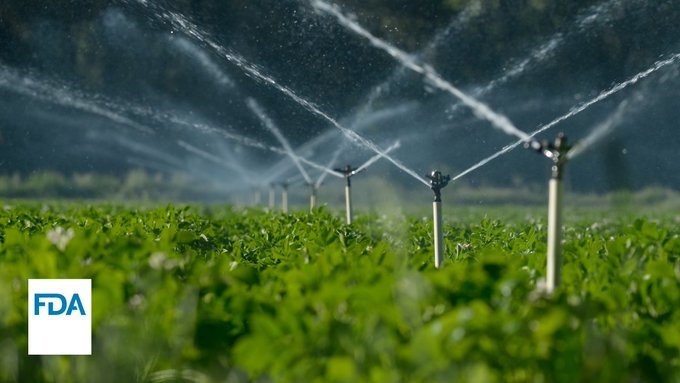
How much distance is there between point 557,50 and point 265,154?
48.2ft

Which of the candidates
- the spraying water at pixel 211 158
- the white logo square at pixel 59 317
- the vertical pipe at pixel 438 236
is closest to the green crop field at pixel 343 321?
the white logo square at pixel 59 317

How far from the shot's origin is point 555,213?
3.57 meters

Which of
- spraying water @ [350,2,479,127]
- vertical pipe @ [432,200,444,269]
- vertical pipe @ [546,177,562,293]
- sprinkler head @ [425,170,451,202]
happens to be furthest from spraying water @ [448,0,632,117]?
vertical pipe @ [546,177,562,293]

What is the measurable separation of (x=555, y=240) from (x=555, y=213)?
0.37ft

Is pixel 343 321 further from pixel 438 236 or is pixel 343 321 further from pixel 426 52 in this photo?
pixel 426 52

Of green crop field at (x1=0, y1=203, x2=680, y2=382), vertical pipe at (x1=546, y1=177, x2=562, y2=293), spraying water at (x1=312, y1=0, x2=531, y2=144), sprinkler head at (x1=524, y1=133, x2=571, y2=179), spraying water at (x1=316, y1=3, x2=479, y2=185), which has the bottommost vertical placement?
green crop field at (x1=0, y1=203, x2=680, y2=382)

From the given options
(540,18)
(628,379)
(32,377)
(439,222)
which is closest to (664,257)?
(628,379)

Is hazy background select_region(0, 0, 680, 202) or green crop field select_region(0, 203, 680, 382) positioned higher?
hazy background select_region(0, 0, 680, 202)

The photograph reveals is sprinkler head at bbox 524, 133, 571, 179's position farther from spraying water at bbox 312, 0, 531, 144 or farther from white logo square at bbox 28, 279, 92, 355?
white logo square at bbox 28, 279, 92, 355

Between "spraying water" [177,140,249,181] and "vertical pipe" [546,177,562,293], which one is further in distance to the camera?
"spraying water" [177,140,249,181]

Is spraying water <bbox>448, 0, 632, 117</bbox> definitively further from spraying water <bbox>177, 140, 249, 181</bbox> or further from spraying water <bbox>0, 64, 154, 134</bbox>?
spraying water <bbox>0, 64, 154, 134</bbox>

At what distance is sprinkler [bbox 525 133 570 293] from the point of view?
3484 millimetres

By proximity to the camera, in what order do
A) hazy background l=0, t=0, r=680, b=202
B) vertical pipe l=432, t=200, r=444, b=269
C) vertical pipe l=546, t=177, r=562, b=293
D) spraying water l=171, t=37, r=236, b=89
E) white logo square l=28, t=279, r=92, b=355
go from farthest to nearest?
spraying water l=171, t=37, r=236, b=89 → hazy background l=0, t=0, r=680, b=202 → vertical pipe l=432, t=200, r=444, b=269 → vertical pipe l=546, t=177, r=562, b=293 → white logo square l=28, t=279, r=92, b=355

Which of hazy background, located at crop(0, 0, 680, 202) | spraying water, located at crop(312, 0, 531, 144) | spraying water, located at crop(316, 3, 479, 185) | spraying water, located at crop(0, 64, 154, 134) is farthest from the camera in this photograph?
spraying water, located at crop(0, 64, 154, 134)
